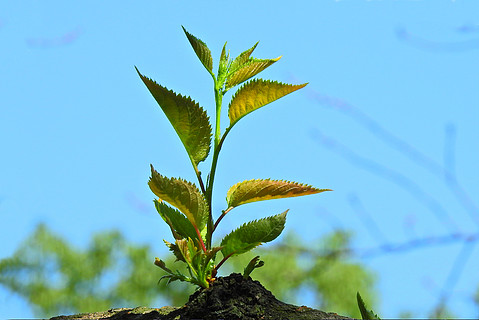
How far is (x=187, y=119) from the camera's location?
1.73m

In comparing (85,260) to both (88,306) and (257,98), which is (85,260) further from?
(257,98)

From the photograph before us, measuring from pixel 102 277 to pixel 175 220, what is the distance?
189 inches

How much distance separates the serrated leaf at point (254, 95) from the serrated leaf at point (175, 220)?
341 mm

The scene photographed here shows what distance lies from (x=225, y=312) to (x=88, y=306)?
4608mm

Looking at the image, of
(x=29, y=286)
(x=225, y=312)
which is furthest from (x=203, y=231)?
(x=29, y=286)

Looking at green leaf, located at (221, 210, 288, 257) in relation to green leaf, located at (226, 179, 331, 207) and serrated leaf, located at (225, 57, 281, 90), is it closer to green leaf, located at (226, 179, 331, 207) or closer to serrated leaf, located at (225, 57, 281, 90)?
green leaf, located at (226, 179, 331, 207)

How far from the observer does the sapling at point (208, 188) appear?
1.64 m

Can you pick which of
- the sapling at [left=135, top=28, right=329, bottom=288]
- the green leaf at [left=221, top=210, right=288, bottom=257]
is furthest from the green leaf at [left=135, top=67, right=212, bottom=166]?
the green leaf at [left=221, top=210, right=288, bottom=257]

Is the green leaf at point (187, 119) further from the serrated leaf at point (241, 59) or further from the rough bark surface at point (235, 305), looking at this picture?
the rough bark surface at point (235, 305)

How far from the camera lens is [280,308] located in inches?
69.9

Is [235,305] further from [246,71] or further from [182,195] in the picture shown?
[246,71]

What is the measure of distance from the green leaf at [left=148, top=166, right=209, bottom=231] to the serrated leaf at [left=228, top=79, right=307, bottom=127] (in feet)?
0.93

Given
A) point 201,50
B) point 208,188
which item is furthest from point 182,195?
point 201,50

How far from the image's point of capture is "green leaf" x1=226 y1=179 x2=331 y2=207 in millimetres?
1643
